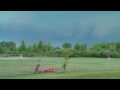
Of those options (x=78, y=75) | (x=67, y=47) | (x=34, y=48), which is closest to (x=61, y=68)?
(x=78, y=75)

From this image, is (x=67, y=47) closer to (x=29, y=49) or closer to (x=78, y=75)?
(x=78, y=75)

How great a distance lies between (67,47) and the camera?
743cm

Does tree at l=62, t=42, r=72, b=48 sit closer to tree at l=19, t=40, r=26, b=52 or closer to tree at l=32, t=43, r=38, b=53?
tree at l=32, t=43, r=38, b=53

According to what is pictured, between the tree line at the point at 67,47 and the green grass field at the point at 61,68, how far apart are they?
0.21 meters

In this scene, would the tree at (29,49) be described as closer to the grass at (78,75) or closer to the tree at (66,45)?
the grass at (78,75)

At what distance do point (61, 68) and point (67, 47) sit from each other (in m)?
0.85

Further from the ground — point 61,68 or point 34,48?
point 34,48

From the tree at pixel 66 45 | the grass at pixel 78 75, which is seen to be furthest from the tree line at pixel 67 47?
the grass at pixel 78 75
